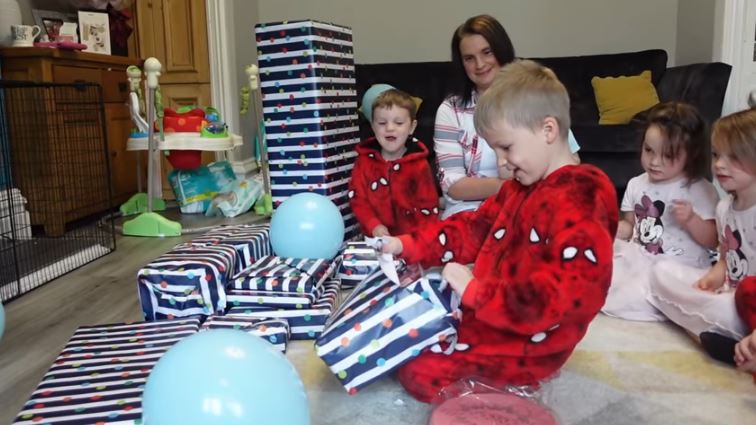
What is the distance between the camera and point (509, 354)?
1.26m

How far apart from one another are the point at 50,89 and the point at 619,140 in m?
2.70

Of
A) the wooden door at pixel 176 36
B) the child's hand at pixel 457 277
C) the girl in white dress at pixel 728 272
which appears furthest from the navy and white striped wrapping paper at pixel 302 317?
the wooden door at pixel 176 36

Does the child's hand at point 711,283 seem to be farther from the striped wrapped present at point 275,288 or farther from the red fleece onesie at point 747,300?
the striped wrapped present at point 275,288

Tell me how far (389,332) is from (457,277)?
0.18 meters

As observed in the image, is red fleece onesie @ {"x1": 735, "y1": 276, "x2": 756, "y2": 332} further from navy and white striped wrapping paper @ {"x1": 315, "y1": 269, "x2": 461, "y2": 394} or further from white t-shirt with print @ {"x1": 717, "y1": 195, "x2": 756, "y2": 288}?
navy and white striped wrapping paper @ {"x1": 315, "y1": 269, "x2": 461, "y2": 394}

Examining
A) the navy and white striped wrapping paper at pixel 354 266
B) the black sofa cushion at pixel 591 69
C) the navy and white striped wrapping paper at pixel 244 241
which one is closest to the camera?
the navy and white striped wrapping paper at pixel 244 241

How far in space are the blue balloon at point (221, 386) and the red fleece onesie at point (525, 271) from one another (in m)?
0.37

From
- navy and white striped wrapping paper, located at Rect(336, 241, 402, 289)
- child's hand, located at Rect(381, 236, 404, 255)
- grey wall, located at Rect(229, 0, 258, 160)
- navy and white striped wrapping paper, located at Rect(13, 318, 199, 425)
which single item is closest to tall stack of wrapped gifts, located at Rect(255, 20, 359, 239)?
navy and white striped wrapping paper, located at Rect(336, 241, 402, 289)

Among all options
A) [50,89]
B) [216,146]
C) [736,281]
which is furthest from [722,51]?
[50,89]

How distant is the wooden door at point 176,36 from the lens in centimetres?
388

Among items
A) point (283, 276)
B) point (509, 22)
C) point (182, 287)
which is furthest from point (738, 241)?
point (509, 22)

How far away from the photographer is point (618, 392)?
136 centimetres

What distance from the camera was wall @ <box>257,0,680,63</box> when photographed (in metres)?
4.02

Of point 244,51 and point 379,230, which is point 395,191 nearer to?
point 379,230
